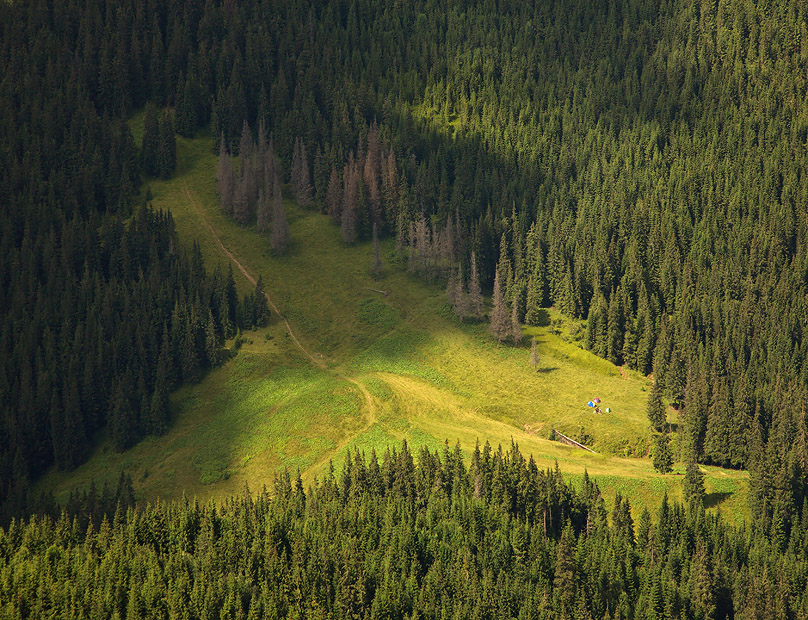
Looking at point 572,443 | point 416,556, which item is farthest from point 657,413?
point 416,556

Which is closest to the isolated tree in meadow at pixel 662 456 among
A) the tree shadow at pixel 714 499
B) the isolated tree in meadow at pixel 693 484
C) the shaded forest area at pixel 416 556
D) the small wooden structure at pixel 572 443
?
the isolated tree in meadow at pixel 693 484

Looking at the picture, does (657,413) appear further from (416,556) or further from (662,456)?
(416,556)

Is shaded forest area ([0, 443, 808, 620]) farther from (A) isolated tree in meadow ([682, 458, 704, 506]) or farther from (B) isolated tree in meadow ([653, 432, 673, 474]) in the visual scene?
(B) isolated tree in meadow ([653, 432, 673, 474])

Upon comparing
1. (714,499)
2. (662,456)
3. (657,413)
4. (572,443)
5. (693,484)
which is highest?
(657,413)

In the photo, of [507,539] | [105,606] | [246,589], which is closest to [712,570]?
[507,539]

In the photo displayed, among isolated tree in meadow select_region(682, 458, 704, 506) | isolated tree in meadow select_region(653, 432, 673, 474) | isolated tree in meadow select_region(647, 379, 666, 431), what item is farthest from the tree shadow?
isolated tree in meadow select_region(647, 379, 666, 431)

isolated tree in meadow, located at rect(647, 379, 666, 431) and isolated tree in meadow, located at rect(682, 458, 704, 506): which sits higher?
isolated tree in meadow, located at rect(647, 379, 666, 431)
